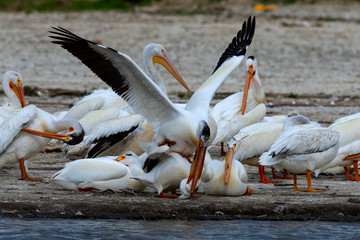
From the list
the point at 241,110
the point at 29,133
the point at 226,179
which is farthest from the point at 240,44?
the point at 29,133

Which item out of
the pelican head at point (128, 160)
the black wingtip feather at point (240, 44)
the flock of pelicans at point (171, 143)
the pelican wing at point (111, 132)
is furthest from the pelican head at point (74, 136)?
the black wingtip feather at point (240, 44)

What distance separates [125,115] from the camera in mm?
8008

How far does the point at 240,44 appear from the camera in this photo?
7906mm

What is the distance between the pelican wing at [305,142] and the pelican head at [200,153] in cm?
68

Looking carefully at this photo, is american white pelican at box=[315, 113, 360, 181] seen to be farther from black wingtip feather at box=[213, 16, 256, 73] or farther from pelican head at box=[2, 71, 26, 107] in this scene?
pelican head at box=[2, 71, 26, 107]

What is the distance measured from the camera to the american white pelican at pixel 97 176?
6148 mm

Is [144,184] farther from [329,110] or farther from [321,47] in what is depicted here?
[321,47]

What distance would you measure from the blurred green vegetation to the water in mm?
19660

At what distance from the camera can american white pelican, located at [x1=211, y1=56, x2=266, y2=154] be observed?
25.9 feet

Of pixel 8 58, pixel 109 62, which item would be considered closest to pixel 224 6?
pixel 8 58

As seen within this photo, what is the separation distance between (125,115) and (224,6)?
684 inches

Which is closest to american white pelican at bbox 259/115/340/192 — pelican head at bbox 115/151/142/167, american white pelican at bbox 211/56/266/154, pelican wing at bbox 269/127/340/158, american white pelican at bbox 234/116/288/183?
pelican wing at bbox 269/127/340/158

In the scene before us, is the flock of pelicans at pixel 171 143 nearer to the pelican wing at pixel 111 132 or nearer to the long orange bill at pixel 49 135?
the long orange bill at pixel 49 135

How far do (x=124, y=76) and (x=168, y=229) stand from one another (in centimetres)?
145
